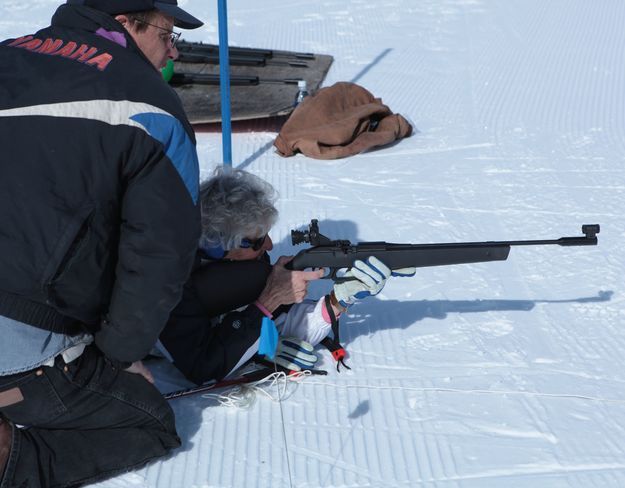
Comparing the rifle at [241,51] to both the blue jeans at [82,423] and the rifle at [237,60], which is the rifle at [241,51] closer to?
the rifle at [237,60]

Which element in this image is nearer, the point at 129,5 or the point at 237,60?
the point at 129,5

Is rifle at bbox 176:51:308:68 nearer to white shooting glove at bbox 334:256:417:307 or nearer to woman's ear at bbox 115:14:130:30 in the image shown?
white shooting glove at bbox 334:256:417:307

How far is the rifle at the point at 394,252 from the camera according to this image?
8.32 feet

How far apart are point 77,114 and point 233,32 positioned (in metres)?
4.60

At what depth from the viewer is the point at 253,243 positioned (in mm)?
2525

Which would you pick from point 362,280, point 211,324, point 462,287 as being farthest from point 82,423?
point 462,287

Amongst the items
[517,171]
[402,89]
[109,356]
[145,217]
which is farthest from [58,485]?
[402,89]

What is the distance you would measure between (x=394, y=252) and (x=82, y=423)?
1029 mm

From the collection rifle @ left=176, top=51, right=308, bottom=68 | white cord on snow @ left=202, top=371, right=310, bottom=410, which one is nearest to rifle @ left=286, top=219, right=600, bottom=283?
white cord on snow @ left=202, top=371, right=310, bottom=410

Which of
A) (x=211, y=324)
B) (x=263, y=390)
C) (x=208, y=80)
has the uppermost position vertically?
(x=208, y=80)

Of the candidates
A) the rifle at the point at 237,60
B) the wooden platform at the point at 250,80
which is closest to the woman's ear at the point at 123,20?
the wooden platform at the point at 250,80

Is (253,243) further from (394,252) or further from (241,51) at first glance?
(241,51)

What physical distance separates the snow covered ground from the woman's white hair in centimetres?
49

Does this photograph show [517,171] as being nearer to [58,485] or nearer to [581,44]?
[581,44]
